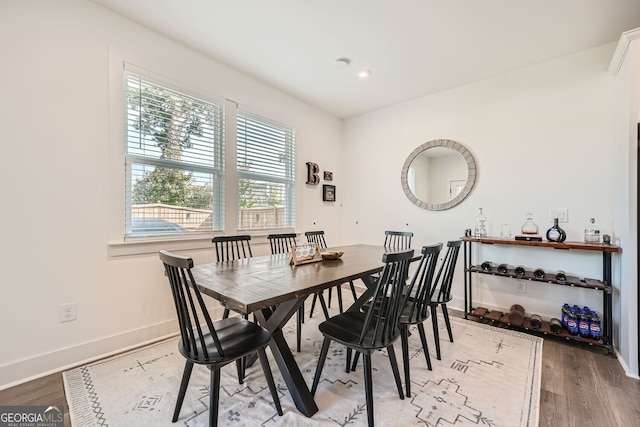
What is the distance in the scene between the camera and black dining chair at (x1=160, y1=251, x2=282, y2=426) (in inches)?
49.4

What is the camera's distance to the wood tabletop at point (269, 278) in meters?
1.32

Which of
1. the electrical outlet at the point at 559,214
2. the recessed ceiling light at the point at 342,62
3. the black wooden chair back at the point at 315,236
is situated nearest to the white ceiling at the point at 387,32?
the recessed ceiling light at the point at 342,62

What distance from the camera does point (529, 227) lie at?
9.38 ft

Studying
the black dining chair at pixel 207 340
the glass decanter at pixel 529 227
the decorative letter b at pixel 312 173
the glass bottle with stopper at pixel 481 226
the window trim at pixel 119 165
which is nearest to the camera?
the black dining chair at pixel 207 340

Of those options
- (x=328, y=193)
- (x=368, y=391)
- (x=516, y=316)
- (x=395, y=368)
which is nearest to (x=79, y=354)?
(x=368, y=391)

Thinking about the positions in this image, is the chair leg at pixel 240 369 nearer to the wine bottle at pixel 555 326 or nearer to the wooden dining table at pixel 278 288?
the wooden dining table at pixel 278 288

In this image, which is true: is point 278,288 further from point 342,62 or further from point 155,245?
point 342,62

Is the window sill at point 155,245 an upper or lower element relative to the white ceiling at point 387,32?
lower

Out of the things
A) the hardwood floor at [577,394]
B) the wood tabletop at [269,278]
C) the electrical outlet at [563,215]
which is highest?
the electrical outlet at [563,215]

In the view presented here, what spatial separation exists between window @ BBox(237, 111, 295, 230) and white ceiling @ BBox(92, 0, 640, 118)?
64cm

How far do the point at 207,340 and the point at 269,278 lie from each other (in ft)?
1.52

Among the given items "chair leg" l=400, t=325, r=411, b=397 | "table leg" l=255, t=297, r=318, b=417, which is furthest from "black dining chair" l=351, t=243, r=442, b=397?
"table leg" l=255, t=297, r=318, b=417

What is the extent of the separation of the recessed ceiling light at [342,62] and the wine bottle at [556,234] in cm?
259

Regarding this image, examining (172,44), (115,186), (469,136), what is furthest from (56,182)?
(469,136)
